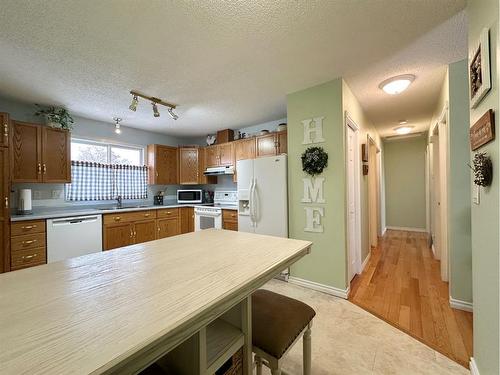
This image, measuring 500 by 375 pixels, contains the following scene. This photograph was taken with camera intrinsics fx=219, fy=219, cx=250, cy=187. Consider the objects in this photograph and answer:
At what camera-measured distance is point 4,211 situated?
2.48 meters

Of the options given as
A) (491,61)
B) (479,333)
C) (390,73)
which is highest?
(390,73)

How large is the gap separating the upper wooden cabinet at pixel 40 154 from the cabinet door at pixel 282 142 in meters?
3.22

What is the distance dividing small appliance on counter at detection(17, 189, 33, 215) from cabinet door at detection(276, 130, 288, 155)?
11.8 feet

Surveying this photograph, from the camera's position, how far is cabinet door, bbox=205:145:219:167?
4.62m

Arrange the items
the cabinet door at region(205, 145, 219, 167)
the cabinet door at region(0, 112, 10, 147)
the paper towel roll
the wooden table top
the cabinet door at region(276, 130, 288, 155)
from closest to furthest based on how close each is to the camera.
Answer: the wooden table top < the cabinet door at region(0, 112, 10, 147) < the paper towel roll < the cabinet door at region(276, 130, 288, 155) < the cabinet door at region(205, 145, 219, 167)

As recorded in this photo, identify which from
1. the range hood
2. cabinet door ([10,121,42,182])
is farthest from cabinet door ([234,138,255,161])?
cabinet door ([10,121,42,182])

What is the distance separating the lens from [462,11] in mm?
1549

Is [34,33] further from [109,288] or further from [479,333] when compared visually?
[479,333]

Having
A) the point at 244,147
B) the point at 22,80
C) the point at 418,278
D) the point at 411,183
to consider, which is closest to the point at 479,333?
the point at 418,278

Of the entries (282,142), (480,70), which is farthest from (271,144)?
(480,70)

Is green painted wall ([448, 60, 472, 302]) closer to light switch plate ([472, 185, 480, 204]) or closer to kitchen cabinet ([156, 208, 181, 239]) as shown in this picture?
light switch plate ([472, 185, 480, 204])

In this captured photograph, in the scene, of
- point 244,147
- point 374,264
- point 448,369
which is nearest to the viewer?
point 448,369

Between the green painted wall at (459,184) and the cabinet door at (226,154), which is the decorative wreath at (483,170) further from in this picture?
the cabinet door at (226,154)

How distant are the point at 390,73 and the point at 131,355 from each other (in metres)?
3.02
